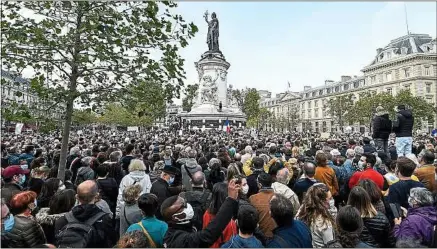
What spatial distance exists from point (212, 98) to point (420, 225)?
47640 mm

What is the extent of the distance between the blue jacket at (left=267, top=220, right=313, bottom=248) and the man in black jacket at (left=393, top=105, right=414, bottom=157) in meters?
9.83

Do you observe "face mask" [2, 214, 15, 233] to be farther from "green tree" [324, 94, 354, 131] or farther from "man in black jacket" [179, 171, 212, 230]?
"green tree" [324, 94, 354, 131]

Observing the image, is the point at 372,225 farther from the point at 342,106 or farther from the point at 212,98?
the point at 342,106

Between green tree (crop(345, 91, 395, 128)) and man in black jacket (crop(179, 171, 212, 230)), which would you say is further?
green tree (crop(345, 91, 395, 128))

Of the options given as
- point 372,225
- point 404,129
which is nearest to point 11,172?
point 372,225

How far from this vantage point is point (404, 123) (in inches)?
462

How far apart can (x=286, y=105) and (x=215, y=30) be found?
75487 millimetres

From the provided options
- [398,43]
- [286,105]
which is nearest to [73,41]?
[398,43]

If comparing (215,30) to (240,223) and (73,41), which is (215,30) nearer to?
(73,41)

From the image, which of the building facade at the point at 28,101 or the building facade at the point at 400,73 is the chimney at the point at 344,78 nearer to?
the building facade at the point at 400,73

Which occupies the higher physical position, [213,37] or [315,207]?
[213,37]

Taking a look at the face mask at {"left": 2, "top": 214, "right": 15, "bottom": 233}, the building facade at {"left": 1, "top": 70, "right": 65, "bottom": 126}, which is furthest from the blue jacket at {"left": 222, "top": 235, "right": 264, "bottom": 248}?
the building facade at {"left": 1, "top": 70, "right": 65, "bottom": 126}

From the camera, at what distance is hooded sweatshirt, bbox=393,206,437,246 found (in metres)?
4.00

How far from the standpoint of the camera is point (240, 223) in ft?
11.8
